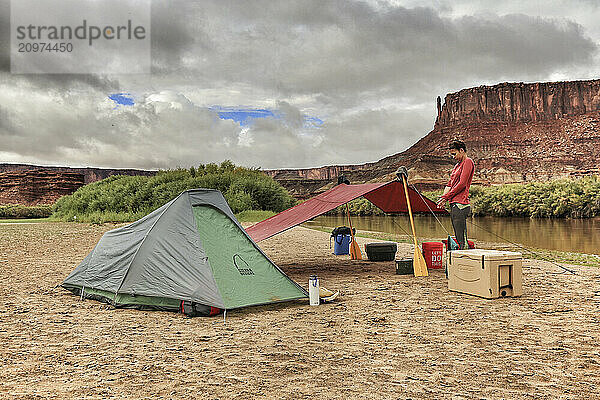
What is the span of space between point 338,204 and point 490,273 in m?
2.67

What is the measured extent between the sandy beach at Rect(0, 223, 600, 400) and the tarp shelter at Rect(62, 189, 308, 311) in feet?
0.69

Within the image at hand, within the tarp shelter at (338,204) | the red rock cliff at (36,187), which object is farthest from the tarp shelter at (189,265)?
the red rock cliff at (36,187)

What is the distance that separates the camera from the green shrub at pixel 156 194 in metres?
27.0

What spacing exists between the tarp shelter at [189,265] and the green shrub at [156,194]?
64.6ft

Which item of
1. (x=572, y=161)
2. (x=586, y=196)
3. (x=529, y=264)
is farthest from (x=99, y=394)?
(x=572, y=161)

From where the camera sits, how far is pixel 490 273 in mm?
5871

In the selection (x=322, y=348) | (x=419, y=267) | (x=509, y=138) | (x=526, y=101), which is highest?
(x=526, y=101)

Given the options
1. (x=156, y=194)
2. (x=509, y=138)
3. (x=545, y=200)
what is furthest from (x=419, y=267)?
(x=509, y=138)

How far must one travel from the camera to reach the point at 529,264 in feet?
30.3

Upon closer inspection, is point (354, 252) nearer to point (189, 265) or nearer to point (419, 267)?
point (419, 267)

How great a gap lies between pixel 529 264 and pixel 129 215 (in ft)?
69.0

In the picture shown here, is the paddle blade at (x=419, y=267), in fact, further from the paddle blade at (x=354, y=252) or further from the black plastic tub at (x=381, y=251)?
the paddle blade at (x=354, y=252)

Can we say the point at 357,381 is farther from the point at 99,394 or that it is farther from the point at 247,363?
the point at 99,394

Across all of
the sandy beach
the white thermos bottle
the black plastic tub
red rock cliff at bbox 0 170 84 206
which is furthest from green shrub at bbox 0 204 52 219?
the white thermos bottle
